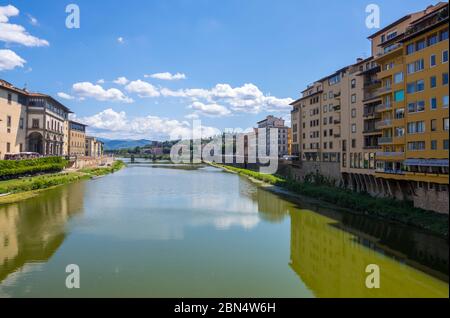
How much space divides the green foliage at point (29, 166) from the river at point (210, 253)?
575 inches

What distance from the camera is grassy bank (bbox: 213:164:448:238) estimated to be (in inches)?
1002

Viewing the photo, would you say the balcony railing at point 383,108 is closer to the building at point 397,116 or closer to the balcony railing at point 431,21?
the building at point 397,116

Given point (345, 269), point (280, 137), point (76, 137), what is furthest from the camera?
point (280, 137)

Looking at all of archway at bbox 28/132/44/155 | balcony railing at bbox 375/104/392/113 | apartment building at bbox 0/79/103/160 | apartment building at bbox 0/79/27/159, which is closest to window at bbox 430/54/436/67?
balcony railing at bbox 375/104/392/113

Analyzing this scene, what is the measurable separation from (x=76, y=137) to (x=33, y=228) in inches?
3250

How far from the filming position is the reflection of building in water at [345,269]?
16.1 meters

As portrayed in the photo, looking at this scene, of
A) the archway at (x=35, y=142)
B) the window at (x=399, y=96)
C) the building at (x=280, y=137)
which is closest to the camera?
the window at (x=399, y=96)

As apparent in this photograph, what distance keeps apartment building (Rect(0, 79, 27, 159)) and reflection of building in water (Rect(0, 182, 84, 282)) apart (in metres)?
19.1

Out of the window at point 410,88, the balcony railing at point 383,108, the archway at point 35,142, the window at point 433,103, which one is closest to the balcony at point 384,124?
the balcony railing at point 383,108

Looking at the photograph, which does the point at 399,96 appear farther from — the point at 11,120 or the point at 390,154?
the point at 11,120

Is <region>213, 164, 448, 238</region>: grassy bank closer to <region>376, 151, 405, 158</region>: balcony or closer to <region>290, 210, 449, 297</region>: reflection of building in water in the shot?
<region>376, 151, 405, 158</region>: balcony

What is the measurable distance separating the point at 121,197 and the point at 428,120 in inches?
1384

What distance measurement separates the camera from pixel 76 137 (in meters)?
103

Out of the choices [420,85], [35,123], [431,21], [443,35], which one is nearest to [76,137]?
[35,123]
